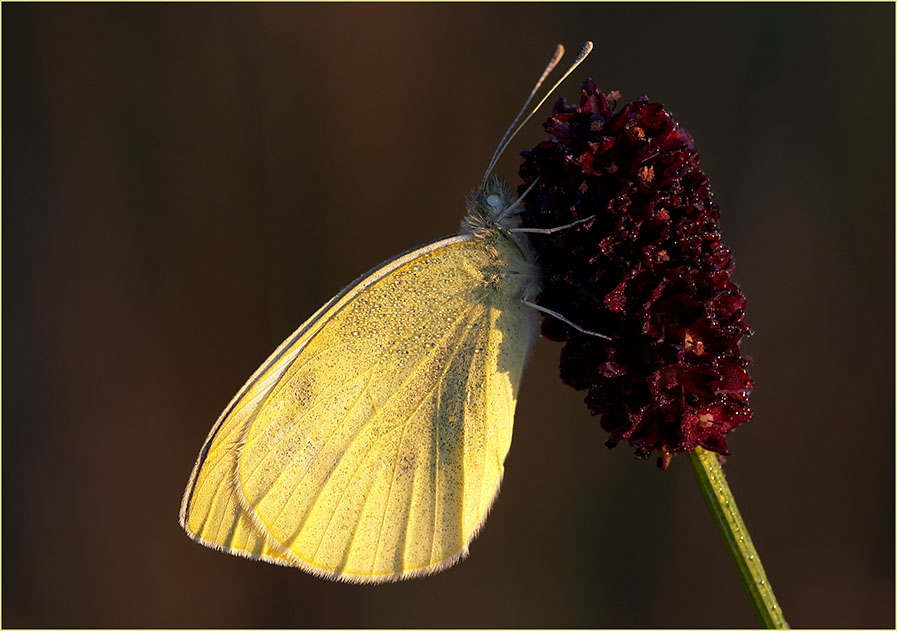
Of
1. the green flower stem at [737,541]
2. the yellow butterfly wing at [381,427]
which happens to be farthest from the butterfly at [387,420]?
the green flower stem at [737,541]

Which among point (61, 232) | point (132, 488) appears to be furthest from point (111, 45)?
point (132, 488)

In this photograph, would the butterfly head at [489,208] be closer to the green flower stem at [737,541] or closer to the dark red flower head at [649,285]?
the dark red flower head at [649,285]

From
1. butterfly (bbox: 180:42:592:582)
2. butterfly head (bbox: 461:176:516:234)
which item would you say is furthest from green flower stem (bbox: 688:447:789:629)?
butterfly head (bbox: 461:176:516:234)

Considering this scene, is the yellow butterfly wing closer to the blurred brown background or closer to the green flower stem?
the green flower stem

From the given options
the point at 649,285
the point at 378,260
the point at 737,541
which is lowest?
the point at 737,541

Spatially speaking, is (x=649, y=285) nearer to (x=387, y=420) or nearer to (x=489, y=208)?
(x=489, y=208)

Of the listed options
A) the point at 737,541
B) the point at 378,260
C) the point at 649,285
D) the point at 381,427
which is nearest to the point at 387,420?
the point at 381,427

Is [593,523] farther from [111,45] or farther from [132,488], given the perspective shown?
[111,45]
